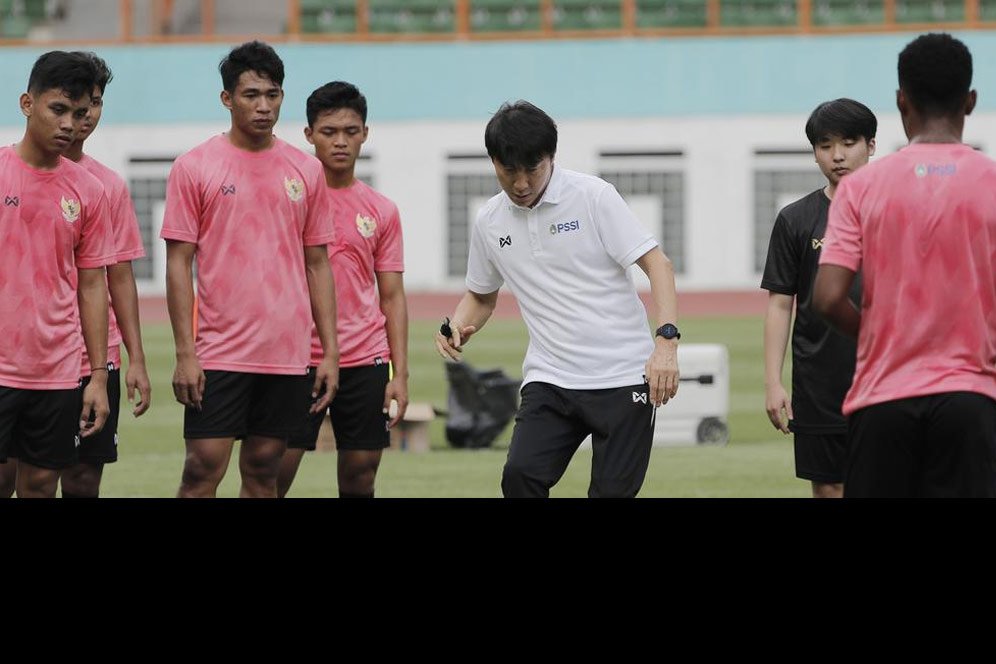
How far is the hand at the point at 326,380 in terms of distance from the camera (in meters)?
6.88

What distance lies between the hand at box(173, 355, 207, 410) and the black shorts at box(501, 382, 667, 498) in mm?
1337

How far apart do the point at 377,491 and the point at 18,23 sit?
24877 millimetres

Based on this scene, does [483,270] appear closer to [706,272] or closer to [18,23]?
[706,272]

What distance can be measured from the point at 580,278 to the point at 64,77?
1.90 m

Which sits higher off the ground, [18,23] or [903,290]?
[18,23]

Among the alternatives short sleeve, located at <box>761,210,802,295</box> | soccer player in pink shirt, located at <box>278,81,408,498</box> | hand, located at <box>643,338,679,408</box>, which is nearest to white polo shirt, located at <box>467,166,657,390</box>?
hand, located at <box>643,338,679,408</box>

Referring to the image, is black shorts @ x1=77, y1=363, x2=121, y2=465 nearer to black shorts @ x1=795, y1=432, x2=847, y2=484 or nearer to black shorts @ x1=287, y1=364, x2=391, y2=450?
black shorts @ x1=287, y1=364, x2=391, y2=450

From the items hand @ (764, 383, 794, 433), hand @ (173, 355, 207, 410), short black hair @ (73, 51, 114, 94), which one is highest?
short black hair @ (73, 51, 114, 94)

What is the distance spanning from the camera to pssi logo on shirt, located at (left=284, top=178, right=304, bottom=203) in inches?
260

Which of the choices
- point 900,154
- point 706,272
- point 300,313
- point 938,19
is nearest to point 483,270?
point 300,313

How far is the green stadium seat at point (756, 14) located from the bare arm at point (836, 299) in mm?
27579

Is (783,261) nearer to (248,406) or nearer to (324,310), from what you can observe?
(324,310)

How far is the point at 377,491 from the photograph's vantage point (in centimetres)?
1003

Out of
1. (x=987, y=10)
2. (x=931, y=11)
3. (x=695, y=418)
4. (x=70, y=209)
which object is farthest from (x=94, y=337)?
(x=987, y=10)
